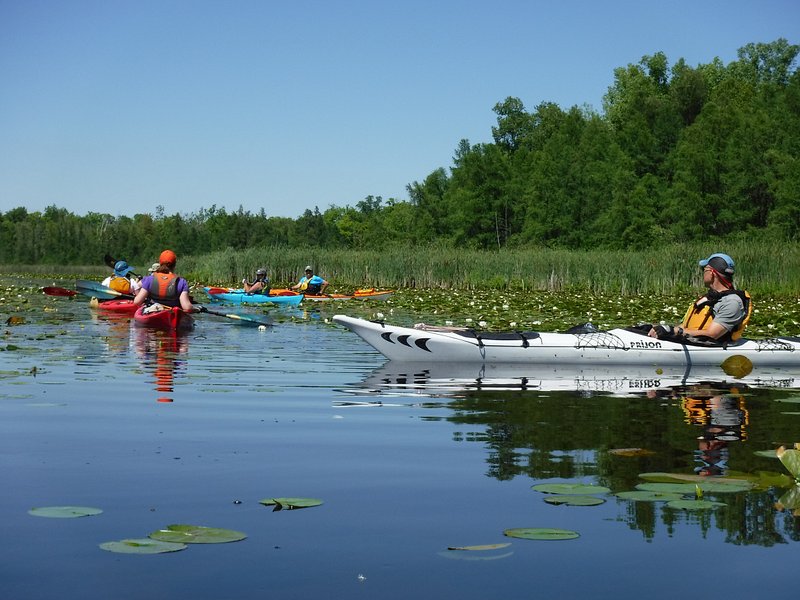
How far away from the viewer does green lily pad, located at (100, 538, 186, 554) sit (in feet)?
12.5

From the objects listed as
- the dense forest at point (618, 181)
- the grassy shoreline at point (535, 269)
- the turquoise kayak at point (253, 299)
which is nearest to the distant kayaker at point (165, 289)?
the turquoise kayak at point (253, 299)

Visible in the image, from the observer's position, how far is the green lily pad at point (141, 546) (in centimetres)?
382

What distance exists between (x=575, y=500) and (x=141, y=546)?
6.44 ft

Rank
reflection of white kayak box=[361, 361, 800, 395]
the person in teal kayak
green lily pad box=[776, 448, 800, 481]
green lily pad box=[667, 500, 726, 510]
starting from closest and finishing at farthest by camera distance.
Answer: green lily pad box=[667, 500, 726, 510] < green lily pad box=[776, 448, 800, 481] < reflection of white kayak box=[361, 361, 800, 395] < the person in teal kayak

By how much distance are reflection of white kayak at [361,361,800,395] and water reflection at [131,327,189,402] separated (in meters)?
1.91

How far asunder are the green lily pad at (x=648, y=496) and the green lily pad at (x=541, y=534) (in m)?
0.69

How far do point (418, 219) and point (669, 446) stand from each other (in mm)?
76165

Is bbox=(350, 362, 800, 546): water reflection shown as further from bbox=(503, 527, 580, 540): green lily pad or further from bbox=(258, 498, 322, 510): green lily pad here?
bbox=(258, 498, 322, 510): green lily pad

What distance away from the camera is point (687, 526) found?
437 centimetres

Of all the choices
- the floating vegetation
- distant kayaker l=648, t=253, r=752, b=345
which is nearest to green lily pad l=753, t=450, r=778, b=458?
the floating vegetation

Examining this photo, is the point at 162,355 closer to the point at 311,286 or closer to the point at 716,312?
the point at 716,312

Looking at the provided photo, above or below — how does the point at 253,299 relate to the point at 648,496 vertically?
above

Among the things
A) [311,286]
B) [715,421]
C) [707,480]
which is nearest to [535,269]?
[311,286]

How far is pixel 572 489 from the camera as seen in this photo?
16.4 feet
